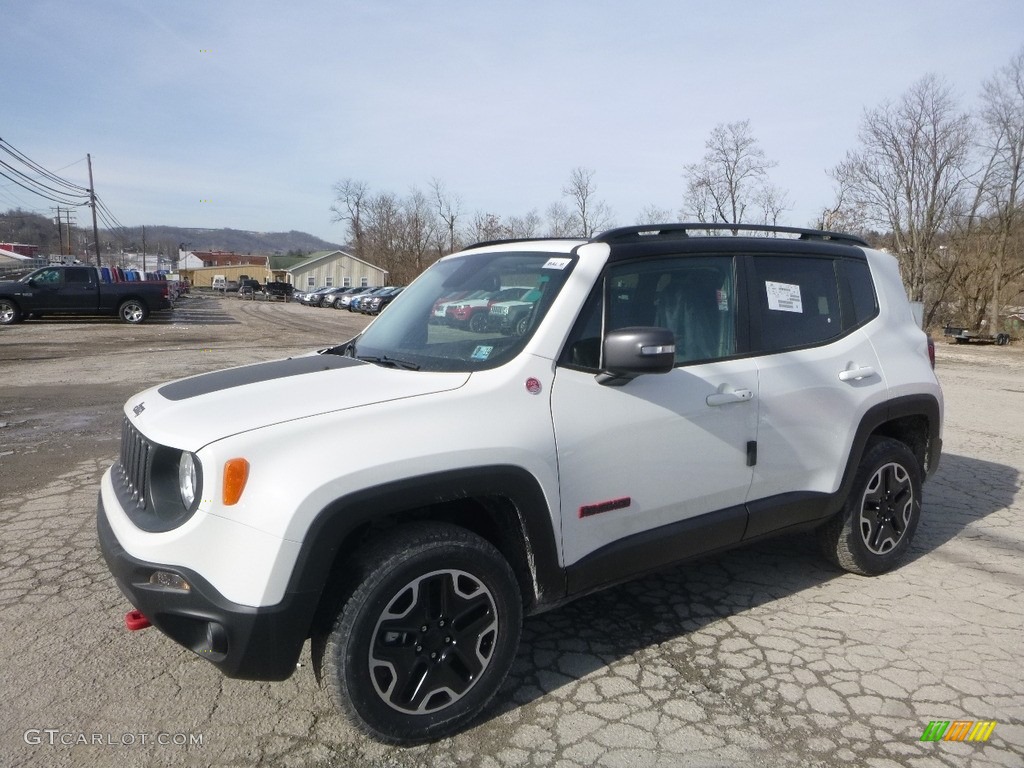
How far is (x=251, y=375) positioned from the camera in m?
3.35

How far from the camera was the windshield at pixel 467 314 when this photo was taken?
10.2 feet

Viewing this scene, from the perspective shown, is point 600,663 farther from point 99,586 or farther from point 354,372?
point 99,586

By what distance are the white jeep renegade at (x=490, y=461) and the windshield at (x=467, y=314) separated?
0.06 feet

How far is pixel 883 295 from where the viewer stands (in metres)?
4.39

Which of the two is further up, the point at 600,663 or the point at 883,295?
the point at 883,295

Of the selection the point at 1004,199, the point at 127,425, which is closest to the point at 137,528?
the point at 127,425

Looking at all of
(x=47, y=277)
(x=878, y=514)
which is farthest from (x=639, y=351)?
(x=47, y=277)

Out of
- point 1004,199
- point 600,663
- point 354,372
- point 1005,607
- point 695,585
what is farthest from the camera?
point 1004,199

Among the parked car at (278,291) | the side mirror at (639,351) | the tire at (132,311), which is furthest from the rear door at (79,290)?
the parked car at (278,291)

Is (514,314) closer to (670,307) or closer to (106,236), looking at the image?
(670,307)

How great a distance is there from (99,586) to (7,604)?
410 millimetres

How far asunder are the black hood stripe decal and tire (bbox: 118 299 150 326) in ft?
79.4

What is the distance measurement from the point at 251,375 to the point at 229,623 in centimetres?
127

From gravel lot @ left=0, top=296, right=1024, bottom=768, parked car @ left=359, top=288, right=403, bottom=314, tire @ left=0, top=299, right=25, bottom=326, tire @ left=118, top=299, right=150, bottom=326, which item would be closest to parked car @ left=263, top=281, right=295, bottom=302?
parked car @ left=359, top=288, right=403, bottom=314
